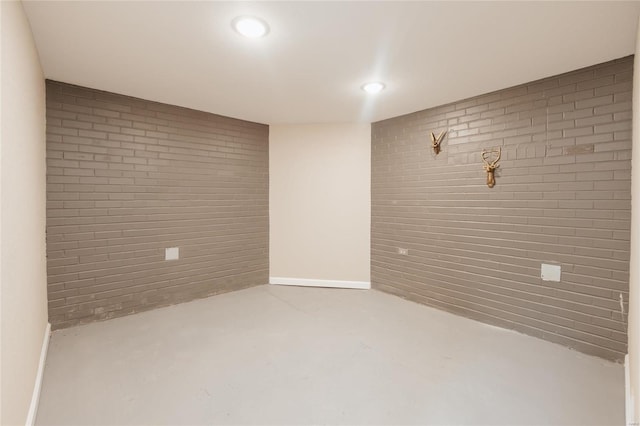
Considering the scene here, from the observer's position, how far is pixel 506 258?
297 cm

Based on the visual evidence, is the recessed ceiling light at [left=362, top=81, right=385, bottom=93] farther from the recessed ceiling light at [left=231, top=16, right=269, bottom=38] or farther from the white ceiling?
the recessed ceiling light at [left=231, top=16, right=269, bottom=38]

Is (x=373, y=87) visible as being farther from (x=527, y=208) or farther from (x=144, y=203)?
(x=144, y=203)

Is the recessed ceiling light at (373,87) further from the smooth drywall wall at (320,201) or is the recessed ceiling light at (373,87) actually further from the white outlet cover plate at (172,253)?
the white outlet cover plate at (172,253)

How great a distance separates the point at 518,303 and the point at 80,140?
4.42 m

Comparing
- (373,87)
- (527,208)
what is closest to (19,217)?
(373,87)

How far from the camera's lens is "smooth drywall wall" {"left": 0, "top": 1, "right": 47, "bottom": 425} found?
1314mm

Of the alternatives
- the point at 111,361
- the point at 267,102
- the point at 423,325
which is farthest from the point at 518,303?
the point at 111,361

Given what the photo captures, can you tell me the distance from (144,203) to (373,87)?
2.71 m

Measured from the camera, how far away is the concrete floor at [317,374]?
1802 mm

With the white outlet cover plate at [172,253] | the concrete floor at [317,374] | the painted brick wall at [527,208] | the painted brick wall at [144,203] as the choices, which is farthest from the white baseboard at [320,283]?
the white outlet cover plate at [172,253]

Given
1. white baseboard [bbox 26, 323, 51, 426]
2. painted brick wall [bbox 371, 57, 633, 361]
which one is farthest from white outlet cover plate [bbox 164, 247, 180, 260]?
painted brick wall [bbox 371, 57, 633, 361]

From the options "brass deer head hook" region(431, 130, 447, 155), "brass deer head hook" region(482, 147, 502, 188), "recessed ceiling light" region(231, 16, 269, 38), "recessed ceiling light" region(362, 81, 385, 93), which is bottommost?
"brass deer head hook" region(482, 147, 502, 188)

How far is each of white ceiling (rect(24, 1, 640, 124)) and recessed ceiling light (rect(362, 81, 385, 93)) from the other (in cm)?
8

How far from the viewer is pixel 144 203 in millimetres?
3412
